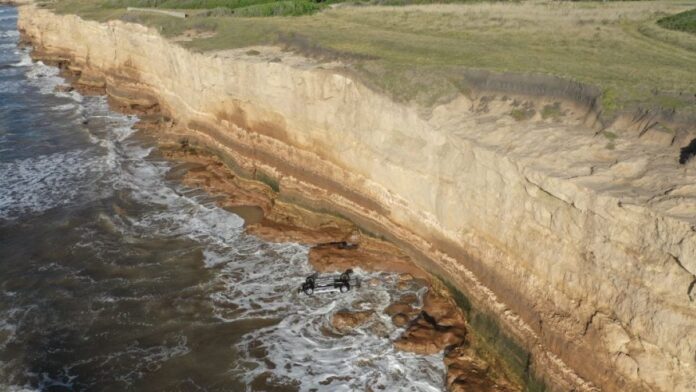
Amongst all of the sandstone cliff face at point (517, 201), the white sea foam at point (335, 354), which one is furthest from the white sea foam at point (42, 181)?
the white sea foam at point (335, 354)

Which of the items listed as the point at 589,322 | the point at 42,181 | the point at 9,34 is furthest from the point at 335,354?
the point at 9,34

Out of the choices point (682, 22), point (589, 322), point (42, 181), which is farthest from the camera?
point (682, 22)

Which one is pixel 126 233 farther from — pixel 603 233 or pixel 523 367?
pixel 603 233

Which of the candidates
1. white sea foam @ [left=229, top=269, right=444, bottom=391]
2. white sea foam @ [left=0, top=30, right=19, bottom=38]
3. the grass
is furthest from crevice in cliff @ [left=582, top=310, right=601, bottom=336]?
white sea foam @ [left=0, top=30, right=19, bottom=38]

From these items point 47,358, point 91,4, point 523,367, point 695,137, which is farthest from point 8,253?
point 91,4

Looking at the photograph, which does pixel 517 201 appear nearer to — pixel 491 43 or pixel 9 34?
pixel 491 43

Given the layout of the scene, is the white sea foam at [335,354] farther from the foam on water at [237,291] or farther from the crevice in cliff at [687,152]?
the crevice in cliff at [687,152]
